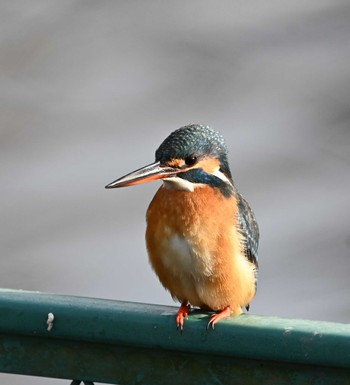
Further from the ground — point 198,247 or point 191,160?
point 191,160

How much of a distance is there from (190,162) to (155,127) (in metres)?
4.65

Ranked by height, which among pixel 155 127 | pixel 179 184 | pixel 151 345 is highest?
pixel 155 127

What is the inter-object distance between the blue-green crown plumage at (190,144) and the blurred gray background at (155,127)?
2922 mm

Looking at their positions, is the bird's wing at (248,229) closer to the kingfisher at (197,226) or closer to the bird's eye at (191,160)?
the kingfisher at (197,226)

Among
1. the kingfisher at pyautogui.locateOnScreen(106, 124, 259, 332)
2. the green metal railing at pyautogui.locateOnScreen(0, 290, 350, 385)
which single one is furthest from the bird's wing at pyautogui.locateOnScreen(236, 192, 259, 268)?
the green metal railing at pyautogui.locateOnScreen(0, 290, 350, 385)

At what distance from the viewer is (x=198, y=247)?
369 cm

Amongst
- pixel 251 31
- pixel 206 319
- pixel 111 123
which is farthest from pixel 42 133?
pixel 206 319

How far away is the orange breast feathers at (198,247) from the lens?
146 inches

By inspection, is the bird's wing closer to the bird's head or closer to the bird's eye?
the bird's head

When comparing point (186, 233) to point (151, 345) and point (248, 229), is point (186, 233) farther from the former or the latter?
point (151, 345)

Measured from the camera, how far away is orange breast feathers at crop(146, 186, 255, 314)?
3697mm

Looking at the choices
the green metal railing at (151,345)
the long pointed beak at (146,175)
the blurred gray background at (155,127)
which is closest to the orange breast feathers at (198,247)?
the long pointed beak at (146,175)

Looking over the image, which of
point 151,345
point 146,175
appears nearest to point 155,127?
point 146,175

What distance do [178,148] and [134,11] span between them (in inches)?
267
